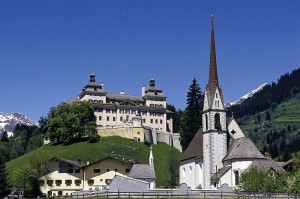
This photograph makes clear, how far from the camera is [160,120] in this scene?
16175 cm

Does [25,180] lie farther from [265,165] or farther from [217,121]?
[265,165]

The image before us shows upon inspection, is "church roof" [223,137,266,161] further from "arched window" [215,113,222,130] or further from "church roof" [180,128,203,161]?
"church roof" [180,128,203,161]

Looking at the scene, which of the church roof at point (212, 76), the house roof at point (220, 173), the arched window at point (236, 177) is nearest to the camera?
the arched window at point (236, 177)

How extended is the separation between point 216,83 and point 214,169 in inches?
511

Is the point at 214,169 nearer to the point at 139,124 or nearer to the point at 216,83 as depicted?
the point at 216,83

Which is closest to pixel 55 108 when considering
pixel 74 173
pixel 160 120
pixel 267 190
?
pixel 160 120

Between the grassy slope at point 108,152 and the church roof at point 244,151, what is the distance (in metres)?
36.4

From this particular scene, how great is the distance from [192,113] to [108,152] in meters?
20.7

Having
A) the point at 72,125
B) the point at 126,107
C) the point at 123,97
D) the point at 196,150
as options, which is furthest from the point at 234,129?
the point at 123,97

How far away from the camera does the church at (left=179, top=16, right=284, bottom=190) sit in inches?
2899

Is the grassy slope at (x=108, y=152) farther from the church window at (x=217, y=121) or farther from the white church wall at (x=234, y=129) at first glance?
the church window at (x=217, y=121)

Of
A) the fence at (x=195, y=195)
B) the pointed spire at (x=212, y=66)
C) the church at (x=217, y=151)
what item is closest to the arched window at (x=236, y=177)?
the church at (x=217, y=151)

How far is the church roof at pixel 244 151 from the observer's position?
73731 millimetres

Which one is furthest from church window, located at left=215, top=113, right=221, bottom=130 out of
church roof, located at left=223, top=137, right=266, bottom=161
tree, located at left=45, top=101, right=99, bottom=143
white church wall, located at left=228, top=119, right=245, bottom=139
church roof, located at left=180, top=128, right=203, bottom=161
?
tree, located at left=45, top=101, right=99, bottom=143
